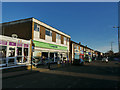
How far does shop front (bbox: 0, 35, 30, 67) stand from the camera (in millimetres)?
11004

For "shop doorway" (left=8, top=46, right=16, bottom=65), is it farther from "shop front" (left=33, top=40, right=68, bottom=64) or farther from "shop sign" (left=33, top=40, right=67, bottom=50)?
"shop sign" (left=33, top=40, right=67, bottom=50)

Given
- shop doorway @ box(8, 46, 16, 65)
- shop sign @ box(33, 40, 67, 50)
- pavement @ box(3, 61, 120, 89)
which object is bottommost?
pavement @ box(3, 61, 120, 89)

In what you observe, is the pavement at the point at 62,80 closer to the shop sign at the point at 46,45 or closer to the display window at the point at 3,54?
the display window at the point at 3,54

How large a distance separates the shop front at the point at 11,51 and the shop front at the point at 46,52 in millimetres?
1987

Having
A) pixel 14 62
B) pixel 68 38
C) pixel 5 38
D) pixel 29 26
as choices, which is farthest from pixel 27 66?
pixel 68 38

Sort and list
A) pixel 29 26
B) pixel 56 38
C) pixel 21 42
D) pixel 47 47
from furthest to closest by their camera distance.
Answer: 1. pixel 56 38
2. pixel 47 47
3. pixel 29 26
4. pixel 21 42

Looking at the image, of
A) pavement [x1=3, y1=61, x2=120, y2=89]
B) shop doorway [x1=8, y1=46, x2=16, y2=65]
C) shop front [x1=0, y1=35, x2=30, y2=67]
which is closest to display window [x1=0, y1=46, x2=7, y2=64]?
shop front [x1=0, y1=35, x2=30, y2=67]

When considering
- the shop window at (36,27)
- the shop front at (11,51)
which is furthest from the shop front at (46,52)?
the shop window at (36,27)

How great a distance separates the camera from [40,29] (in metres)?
17.9

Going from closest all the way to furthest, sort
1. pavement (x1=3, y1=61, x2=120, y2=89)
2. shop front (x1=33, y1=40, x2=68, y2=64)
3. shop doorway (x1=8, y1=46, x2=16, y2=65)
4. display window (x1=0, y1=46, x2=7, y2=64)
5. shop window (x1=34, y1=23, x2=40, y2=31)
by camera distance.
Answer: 1. pavement (x1=3, y1=61, x2=120, y2=89)
2. display window (x1=0, y1=46, x2=7, y2=64)
3. shop doorway (x1=8, y1=46, x2=16, y2=65)
4. shop front (x1=33, y1=40, x2=68, y2=64)
5. shop window (x1=34, y1=23, x2=40, y2=31)

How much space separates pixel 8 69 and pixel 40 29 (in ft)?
30.4

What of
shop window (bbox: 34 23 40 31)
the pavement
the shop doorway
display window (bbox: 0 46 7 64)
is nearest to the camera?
the pavement

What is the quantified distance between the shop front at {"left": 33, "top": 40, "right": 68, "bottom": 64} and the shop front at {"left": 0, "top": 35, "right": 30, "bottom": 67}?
1.99m

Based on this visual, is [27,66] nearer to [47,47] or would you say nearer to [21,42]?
[21,42]
